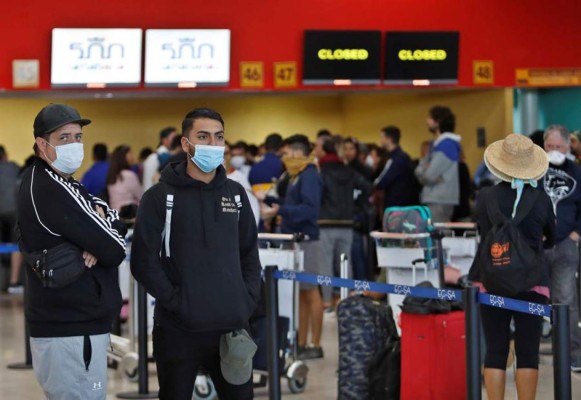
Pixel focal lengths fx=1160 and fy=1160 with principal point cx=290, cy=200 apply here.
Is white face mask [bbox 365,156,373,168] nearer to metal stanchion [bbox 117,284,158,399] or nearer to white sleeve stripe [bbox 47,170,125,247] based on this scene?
metal stanchion [bbox 117,284,158,399]

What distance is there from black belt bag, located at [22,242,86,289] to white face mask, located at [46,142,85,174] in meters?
0.31

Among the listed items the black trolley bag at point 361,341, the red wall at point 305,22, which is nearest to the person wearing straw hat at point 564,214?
the black trolley bag at point 361,341

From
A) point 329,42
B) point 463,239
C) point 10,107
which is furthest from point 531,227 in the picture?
point 10,107

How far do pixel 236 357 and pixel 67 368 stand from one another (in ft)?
2.11

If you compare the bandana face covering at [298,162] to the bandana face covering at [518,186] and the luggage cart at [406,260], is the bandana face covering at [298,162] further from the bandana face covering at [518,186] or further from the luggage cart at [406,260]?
the bandana face covering at [518,186]

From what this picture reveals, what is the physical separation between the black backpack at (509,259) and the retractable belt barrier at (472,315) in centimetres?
18

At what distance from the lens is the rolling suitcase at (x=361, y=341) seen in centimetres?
691

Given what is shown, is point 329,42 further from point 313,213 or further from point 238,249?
point 238,249

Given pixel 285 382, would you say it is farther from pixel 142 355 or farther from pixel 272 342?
pixel 272 342

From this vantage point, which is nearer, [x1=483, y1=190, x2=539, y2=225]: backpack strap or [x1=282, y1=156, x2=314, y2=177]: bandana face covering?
[x1=483, y1=190, x2=539, y2=225]: backpack strap

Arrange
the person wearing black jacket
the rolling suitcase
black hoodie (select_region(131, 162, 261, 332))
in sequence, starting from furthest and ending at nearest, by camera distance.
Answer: the person wearing black jacket, the rolling suitcase, black hoodie (select_region(131, 162, 261, 332))

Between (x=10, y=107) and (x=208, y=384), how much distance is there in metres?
11.7

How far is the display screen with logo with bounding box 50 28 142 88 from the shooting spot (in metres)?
12.5

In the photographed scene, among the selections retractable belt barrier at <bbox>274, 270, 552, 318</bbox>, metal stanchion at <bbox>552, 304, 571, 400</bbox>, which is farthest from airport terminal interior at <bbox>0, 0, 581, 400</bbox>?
metal stanchion at <bbox>552, 304, 571, 400</bbox>
